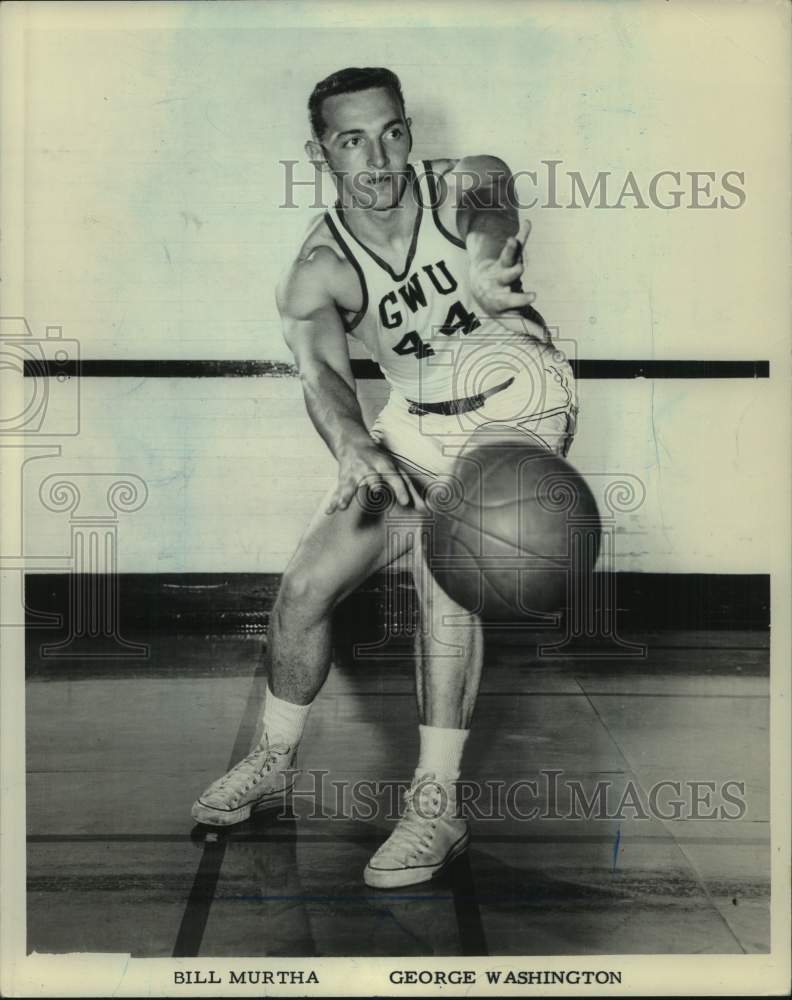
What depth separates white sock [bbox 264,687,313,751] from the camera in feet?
8.49

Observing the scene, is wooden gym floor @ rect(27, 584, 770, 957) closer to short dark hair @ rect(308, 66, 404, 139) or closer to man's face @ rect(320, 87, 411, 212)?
man's face @ rect(320, 87, 411, 212)

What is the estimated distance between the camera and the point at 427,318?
2.57 meters

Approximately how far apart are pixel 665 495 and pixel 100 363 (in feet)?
5.00

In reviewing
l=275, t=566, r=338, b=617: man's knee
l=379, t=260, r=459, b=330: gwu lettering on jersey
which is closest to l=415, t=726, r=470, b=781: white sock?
l=275, t=566, r=338, b=617: man's knee

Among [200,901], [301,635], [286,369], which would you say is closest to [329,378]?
[286,369]

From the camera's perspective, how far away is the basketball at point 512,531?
7.89 ft

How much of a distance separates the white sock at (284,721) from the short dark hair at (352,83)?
1.49 m

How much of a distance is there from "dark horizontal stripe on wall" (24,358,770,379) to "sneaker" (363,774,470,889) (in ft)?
3.45

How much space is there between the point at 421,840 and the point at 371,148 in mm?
1688

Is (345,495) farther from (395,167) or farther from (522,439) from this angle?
(395,167)

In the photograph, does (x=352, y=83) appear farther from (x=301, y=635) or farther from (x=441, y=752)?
(x=441, y=752)

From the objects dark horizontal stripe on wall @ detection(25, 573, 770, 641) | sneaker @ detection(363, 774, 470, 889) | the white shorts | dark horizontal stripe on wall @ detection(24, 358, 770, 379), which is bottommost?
sneaker @ detection(363, 774, 470, 889)

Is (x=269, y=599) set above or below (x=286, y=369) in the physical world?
below

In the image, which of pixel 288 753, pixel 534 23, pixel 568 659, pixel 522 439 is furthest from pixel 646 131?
pixel 288 753
